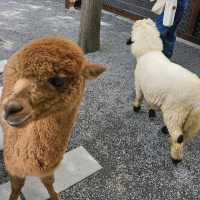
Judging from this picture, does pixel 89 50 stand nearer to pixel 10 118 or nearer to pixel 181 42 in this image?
pixel 181 42

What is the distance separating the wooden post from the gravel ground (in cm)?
20

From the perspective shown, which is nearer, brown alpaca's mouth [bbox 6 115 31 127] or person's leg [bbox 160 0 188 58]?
brown alpaca's mouth [bbox 6 115 31 127]

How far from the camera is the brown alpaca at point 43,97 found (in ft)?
3.46

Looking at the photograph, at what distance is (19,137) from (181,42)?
16.1 feet

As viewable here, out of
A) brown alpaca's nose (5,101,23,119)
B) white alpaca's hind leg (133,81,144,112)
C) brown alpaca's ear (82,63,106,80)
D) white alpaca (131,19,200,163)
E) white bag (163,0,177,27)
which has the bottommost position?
white alpaca's hind leg (133,81,144,112)

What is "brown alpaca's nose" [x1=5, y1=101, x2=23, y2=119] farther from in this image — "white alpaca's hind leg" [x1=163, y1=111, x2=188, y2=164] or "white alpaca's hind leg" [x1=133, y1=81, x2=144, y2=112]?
"white alpaca's hind leg" [x1=133, y1=81, x2=144, y2=112]

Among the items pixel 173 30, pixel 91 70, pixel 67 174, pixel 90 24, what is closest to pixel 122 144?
pixel 67 174

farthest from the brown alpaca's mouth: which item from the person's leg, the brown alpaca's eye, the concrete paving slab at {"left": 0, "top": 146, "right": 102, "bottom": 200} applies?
the person's leg

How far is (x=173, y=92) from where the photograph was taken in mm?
2492

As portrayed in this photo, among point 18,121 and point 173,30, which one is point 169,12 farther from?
point 18,121

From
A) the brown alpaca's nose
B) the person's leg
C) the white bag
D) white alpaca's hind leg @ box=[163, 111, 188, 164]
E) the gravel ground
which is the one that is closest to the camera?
the brown alpaca's nose

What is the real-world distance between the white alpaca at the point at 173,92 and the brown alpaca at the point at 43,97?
1375 millimetres

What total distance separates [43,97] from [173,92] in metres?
1.70

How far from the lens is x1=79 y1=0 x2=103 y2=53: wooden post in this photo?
4.39m
